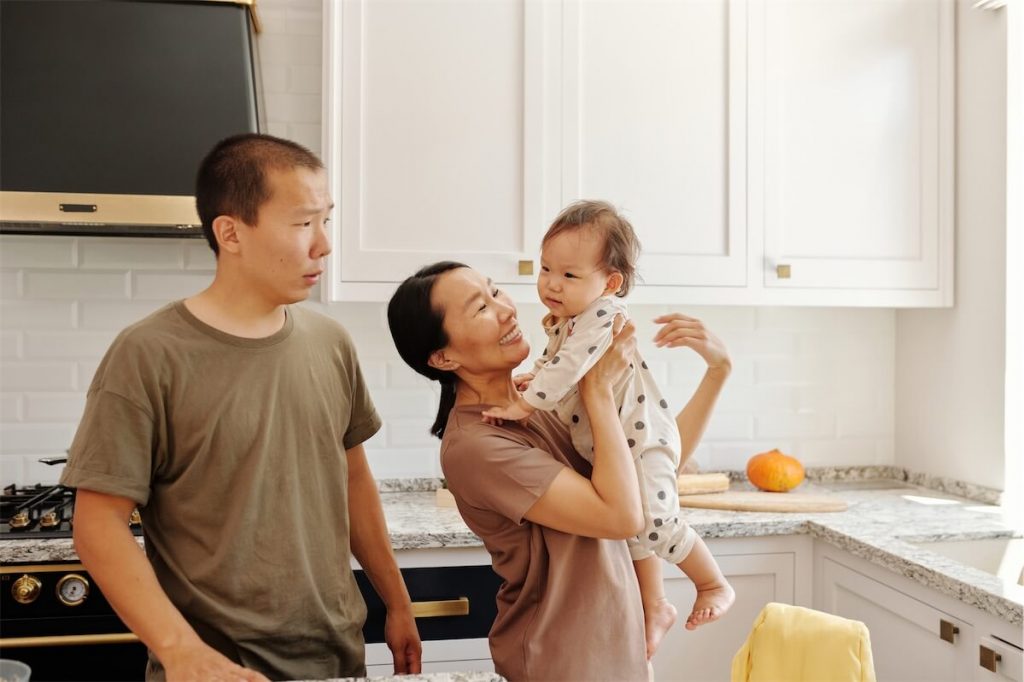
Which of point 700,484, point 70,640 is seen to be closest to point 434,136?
point 700,484

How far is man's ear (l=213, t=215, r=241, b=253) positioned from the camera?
60.7 inches

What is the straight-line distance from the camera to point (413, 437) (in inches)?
115

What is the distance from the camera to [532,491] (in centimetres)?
139

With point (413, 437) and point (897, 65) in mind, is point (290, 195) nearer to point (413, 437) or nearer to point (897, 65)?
point (413, 437)

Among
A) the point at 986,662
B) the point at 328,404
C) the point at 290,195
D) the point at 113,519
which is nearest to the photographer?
the point at 113,519

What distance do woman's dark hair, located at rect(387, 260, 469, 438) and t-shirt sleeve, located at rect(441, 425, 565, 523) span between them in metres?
0.16

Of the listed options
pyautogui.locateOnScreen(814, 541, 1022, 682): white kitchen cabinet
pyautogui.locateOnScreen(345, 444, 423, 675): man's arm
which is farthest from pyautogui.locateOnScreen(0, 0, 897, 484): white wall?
pyautogui.locateOnScreen(345, 444, 423, 675): man's arm

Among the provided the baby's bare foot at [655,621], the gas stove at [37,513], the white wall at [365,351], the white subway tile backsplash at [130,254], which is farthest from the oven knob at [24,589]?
the baby's bare foot at [655,621]

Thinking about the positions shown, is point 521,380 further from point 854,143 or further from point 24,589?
point 854,143

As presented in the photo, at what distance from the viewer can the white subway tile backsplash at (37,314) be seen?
269 centimetres

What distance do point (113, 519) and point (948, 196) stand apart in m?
2.54

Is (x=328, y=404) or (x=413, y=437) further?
(x=413, y=437)

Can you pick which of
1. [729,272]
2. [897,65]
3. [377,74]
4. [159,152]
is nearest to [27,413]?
[159,152]

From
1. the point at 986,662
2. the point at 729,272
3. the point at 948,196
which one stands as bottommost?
the point at 986,662
